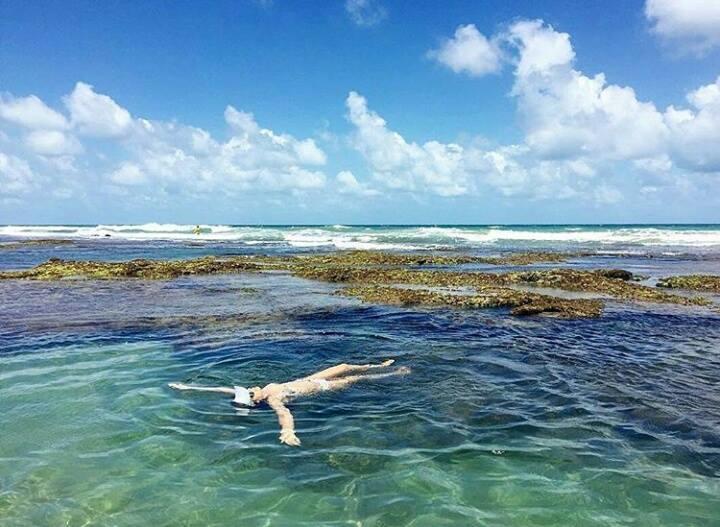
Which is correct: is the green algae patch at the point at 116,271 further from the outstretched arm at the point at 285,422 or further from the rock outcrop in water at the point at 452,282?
the outstretched arm at the point at 285,422

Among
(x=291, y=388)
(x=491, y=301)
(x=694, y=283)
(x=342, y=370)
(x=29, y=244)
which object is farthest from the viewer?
(x=29, y=244)

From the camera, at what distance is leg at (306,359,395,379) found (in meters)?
9.01

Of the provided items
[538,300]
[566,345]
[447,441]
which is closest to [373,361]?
[447,441]

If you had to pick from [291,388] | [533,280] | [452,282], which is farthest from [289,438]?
[533,280]

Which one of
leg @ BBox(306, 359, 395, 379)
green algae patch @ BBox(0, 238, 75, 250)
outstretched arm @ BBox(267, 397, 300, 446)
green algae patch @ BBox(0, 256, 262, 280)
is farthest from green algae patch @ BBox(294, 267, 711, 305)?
green algae patch @ BBox(0, 238, 75, 250)

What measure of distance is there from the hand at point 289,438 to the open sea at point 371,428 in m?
0.12

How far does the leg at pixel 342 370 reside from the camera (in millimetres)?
9005

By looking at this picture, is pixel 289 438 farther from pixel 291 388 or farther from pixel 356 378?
pixel 356 378

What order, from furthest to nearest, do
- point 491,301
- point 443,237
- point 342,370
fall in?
point 443,237, point 491,301, point 342,370

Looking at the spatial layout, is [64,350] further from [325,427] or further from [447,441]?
[447,441]

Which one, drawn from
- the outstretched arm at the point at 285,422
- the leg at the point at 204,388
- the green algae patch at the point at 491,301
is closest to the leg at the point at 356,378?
the outstretched arm at the point at 285,422

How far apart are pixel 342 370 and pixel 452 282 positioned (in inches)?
541

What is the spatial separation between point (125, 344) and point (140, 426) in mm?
4954

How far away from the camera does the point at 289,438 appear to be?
6691 mm
